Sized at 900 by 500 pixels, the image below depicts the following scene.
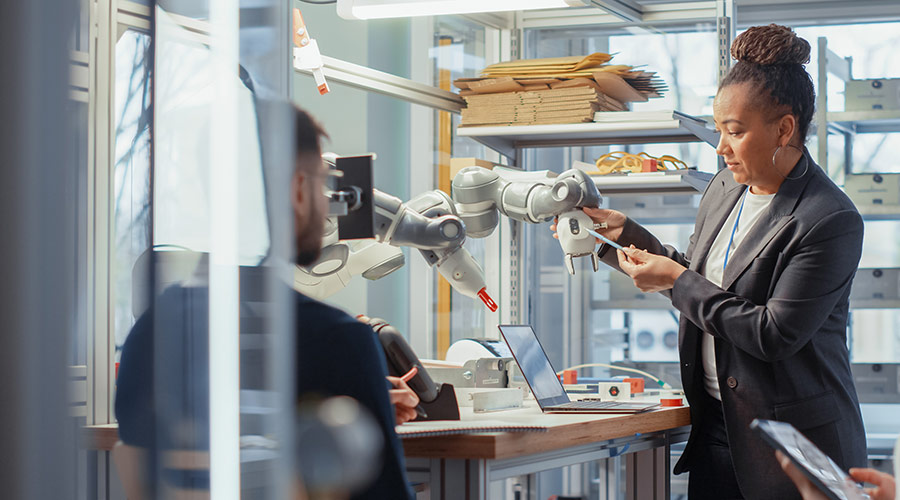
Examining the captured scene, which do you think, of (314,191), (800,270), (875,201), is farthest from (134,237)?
(875,201)

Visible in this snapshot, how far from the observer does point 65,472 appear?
90cm

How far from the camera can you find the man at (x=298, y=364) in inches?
35.3

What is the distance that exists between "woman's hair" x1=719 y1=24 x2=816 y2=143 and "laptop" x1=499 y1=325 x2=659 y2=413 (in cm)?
66

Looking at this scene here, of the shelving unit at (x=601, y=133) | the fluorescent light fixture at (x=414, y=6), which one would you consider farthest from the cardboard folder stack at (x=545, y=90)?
the fluorescent light fixture at (x=414, y=6)

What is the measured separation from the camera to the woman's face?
6.63 feet

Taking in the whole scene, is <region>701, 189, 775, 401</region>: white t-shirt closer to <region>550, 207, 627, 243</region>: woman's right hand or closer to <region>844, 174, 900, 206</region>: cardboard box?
<region>550, 207, 627, 243</region>: woman's right hand

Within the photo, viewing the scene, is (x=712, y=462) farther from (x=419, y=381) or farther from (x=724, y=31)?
(x=724, y=31)

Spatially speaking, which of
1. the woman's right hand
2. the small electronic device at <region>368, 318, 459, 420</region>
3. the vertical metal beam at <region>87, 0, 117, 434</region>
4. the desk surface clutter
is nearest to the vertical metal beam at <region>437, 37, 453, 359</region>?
the woman's right hand

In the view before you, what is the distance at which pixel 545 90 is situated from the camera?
2910mm

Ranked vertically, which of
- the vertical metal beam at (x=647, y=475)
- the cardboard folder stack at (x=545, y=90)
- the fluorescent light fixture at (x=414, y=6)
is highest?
the fluorescent light fixture at (x=414, y=6)

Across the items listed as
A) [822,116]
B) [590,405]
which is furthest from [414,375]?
[822,116]

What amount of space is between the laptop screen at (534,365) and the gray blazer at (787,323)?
12.5 inches

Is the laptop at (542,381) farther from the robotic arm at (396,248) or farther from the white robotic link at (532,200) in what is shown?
the white robotic link at (532,200)

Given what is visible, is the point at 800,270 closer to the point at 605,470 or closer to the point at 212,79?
the point at 605,470
